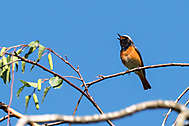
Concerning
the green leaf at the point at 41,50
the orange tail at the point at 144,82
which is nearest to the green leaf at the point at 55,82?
the green leaf at the point at 41,50

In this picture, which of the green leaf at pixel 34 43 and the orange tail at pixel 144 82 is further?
the orange tail at pixel 144 82

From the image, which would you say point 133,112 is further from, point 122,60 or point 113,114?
point 122,60

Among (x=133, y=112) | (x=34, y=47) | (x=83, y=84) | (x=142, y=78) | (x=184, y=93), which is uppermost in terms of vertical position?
(x=142, y=78)

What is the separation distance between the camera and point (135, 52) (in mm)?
7492

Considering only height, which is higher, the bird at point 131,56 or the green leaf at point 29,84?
the bird at point 131,56

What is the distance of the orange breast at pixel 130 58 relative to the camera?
723cm

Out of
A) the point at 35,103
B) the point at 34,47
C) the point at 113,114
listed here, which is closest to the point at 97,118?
the point at 113,114

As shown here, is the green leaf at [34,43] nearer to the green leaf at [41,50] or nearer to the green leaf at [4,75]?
the green leaf at [41,50]

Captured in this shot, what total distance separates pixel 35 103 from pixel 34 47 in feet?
1.91

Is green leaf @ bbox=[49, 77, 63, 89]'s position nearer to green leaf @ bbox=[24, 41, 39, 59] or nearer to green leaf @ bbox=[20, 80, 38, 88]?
green leaf @ bbox=[20, 80, 38, 88]

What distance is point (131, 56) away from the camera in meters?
7.25

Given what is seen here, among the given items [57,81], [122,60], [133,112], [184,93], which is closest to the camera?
[133,112]

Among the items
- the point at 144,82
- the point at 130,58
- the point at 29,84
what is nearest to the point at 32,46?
the point at 29,84

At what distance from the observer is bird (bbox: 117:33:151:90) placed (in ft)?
23.8
